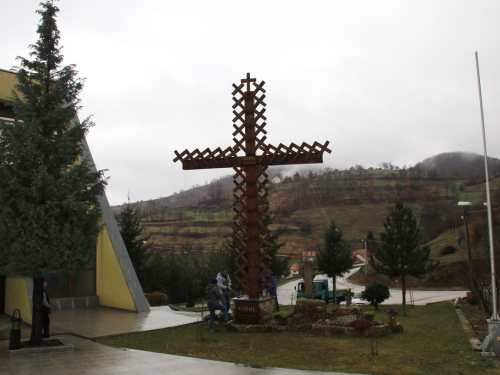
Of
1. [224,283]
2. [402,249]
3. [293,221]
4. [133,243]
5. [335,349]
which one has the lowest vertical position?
[335,349]

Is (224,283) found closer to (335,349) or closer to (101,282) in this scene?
(335,349)

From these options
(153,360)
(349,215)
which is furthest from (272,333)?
(349,215)

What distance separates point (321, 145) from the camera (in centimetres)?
1108

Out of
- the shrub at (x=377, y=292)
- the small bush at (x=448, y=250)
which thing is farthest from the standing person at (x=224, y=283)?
the small bush at (x=448, y=250)

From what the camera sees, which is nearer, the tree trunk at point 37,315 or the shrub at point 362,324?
the tree trunk at point 37,315

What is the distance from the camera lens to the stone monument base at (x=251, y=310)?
1133 cm

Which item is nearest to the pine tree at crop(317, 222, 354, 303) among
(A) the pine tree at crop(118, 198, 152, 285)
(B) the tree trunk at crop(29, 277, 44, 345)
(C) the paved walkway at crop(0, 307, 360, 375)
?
(A) the pine tree at crop(118, 198, 152, 285)

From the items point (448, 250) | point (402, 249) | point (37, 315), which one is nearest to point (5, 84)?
point (37, 315)

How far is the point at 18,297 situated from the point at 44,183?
7208 mm

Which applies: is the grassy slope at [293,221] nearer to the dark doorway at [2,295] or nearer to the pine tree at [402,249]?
the pine tree at [402,249]

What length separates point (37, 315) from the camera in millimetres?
9180

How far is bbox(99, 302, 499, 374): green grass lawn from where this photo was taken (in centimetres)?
733

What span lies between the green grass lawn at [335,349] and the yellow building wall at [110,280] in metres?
4.75

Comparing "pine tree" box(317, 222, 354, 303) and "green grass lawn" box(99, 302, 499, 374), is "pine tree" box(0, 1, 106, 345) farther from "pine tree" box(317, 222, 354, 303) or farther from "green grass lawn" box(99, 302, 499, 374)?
"pine tree" box(317, 222, 354, 303)
